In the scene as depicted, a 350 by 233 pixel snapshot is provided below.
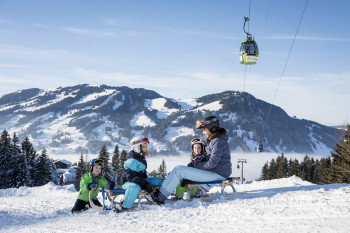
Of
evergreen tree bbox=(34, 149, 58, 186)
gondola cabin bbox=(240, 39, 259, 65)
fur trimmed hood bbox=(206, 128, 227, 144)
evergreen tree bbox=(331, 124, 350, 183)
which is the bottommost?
evergreen tree bbox=(34, 149, 58, 186)

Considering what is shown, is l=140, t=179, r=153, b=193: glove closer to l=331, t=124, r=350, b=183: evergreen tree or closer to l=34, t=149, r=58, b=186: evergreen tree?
l=331, t=124, r=350, b=183: evergreen tree

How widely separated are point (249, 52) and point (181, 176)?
13.5 metres

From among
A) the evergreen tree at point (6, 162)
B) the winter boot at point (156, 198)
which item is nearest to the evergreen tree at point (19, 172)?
the evergreen tree at point (6, 162)

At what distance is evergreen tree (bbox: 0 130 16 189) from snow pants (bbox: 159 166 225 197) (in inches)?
1391

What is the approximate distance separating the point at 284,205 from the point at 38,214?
641cm

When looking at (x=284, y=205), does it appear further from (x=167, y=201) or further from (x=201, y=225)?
(x=167, y=201)

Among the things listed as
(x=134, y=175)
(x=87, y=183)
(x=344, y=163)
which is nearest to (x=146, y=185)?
(x=134, y=175)

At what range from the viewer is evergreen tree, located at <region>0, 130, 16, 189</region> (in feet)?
118

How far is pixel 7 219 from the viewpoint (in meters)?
7.27

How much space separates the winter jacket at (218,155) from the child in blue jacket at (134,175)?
1.47m

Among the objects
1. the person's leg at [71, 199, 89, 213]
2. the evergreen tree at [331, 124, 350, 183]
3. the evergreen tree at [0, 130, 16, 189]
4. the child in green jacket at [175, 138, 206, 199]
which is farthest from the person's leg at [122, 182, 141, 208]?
the evergreen tree at [0, 130, 16, 189]

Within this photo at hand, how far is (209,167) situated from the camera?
730cm

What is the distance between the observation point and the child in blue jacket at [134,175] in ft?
22.0

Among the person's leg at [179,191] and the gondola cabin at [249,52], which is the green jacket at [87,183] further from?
the gondola cabin at [249,52]
